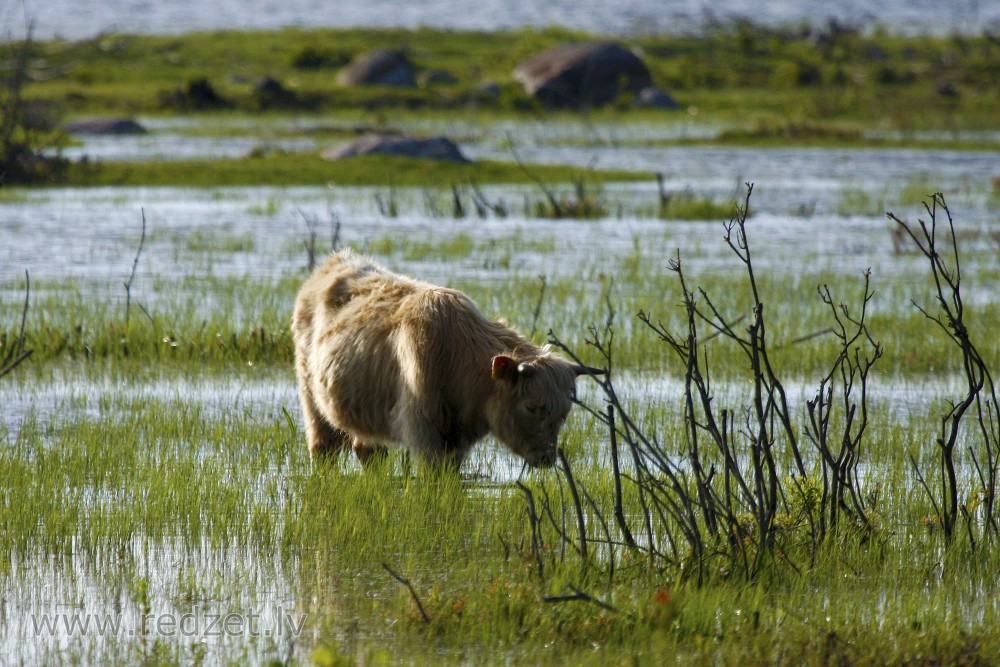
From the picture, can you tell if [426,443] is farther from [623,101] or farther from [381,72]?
[381,72]

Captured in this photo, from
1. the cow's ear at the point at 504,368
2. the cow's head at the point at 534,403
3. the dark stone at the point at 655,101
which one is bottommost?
the dark stone at the point at 655,101

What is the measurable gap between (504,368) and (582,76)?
44.9 meters

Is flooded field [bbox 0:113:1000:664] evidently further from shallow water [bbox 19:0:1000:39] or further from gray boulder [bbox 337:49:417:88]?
shallow water [bbox 19:0:1000:39]

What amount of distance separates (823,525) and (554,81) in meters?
45.0

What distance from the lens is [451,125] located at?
4088 centimetres

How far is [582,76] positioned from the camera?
49.7 m

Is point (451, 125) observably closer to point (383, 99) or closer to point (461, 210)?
point (383, 99)

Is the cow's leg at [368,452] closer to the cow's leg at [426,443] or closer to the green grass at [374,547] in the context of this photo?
the green grass at [374,547]

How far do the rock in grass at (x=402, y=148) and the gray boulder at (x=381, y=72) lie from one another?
25078 millimetres

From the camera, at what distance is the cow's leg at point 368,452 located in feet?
23.6

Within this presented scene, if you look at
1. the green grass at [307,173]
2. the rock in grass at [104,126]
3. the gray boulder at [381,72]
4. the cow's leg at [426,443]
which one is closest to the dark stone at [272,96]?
the gray boulder at [381,72]

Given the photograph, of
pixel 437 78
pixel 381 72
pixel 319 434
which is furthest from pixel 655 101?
pixel 319 434

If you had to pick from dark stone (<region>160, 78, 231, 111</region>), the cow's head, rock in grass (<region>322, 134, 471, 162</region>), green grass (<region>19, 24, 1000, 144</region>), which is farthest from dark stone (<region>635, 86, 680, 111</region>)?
the cow's head

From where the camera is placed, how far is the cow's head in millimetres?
5992
